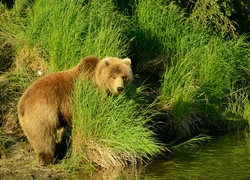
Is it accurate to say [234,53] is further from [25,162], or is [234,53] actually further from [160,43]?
[25,162]

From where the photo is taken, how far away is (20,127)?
8.33 m

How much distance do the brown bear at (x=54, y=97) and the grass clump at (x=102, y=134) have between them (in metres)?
0.14

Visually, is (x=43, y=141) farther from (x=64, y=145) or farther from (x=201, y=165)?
(x=201, y=165)

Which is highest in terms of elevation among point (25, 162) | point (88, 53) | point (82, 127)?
point (88, 53)

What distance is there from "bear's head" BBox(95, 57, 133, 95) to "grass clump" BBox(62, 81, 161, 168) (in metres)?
0.12

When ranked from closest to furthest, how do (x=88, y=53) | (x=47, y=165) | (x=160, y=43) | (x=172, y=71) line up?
(x=47, y=165) < (x=88, y=53) < (x=172, y=71) < (x=160, y=43)

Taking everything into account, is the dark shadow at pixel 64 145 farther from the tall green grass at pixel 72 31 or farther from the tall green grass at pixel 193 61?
the tall green grass at pixel 193 61

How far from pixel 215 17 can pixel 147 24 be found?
1.64 m

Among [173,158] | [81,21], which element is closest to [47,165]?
[173,158]

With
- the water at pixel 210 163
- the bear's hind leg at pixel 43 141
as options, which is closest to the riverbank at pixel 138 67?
the bear's hind leg at pixel 43 141

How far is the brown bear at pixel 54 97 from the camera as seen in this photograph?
7.41 meters

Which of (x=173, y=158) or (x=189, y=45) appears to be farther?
(x=189, y=45)

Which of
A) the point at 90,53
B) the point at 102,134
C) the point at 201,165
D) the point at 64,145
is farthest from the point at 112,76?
the point at 201,165

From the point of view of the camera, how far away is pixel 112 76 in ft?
25.4
